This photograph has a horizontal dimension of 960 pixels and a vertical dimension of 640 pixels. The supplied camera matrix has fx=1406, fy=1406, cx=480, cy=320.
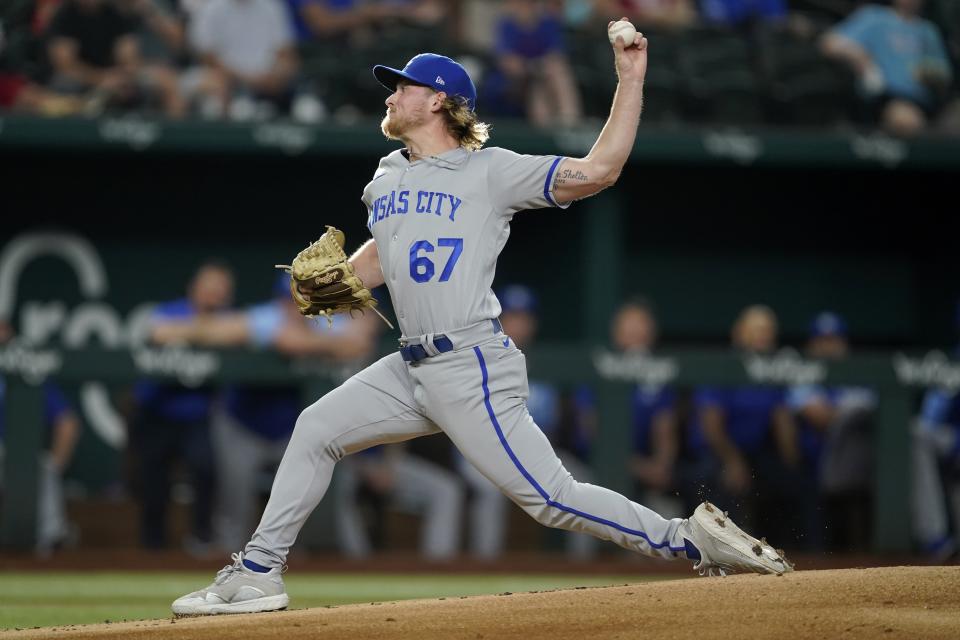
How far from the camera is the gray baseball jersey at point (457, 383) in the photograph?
4129 millimetres

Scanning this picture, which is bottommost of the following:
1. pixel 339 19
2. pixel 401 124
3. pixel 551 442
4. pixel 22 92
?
pixel 551 442

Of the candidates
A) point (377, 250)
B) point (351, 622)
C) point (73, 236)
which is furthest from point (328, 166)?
point (351, 622)

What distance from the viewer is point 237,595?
4223mm

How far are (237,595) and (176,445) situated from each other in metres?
4.15

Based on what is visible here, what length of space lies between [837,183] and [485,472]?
7.88 metres

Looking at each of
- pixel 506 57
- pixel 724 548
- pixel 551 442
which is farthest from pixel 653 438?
pixel 724 548

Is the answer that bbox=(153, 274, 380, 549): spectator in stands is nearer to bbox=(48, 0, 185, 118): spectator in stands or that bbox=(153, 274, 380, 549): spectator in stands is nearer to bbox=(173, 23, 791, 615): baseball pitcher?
bbox=(48, 0, 185, 118): spectator in stands

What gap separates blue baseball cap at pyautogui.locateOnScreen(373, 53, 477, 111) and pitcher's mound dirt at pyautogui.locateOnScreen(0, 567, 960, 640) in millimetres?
1549

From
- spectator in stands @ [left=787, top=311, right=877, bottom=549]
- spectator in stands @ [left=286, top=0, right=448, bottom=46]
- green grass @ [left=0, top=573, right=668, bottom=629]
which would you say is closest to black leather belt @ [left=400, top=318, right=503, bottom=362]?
green grass @ [left=0, top=573, right=668, bottom=629]

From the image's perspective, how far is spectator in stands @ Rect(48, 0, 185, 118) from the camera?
916cm

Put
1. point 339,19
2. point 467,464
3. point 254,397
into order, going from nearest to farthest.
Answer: point 254,397 → point 467,464 → point 339,19

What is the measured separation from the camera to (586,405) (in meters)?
8.95

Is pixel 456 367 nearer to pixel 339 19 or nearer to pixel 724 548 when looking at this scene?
pixel 724 548

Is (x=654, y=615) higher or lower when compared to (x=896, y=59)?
lower
